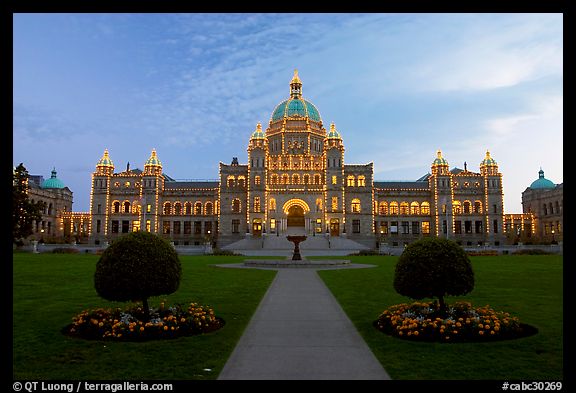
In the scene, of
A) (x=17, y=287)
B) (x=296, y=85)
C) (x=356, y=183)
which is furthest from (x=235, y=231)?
(x=17, y=287)

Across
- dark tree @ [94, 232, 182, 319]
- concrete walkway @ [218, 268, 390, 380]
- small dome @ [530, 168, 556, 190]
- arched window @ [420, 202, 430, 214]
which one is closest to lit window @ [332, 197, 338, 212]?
arched window @ [420, 202, 430, 214]

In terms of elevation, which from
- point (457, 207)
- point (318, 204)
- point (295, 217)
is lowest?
point (295, 217)

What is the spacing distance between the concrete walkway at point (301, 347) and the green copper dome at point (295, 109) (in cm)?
8605

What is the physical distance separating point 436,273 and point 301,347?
14.2 ft

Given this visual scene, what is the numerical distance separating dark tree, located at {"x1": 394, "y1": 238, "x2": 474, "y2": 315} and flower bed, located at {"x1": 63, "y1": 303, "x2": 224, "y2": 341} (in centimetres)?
563

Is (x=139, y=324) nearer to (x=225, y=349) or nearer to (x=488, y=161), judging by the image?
(x=225, y=349)

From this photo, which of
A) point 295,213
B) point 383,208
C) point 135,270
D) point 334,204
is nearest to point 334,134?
point 334,204

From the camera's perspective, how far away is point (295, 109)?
99688 millimetres

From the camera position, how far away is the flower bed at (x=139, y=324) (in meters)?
11.1

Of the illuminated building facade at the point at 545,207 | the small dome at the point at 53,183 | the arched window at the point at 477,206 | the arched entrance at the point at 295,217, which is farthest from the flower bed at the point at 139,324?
the small dome at the point at 53,183

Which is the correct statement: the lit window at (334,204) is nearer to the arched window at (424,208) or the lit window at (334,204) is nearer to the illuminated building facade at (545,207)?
the arched window at (424,208)

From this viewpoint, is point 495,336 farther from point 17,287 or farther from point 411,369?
point 17,287

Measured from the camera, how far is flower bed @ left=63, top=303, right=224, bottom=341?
36.6 feet
